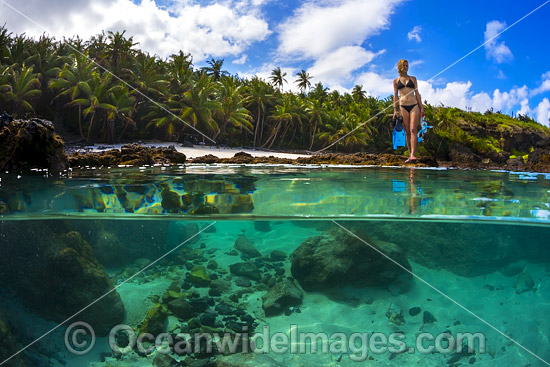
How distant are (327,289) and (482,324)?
2.21 meters

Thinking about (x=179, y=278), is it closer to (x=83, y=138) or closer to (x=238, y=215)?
(x=238, y=215)

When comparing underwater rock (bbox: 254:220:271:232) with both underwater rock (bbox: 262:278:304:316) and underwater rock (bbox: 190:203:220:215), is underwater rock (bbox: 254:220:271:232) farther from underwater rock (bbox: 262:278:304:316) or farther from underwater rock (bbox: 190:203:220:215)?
underwater rock (bbox: 262:278:304:316)

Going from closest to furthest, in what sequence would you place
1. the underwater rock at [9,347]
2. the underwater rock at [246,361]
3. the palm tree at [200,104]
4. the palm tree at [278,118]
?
1. the underwater rock at [246,361]
2. the underwater rock at [9,347]
3. the palm tree at [200,104]
4. the palm tree at [278,118]

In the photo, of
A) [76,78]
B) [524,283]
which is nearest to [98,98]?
[76,78]

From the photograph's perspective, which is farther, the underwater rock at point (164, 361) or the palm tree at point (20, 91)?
the palm tree at point (20, 91)

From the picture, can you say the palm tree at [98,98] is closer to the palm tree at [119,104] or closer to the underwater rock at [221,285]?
the palm tree at [119,104]

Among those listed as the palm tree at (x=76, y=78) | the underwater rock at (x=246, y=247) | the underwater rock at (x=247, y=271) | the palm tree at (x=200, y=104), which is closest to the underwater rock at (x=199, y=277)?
the underwater rock at (x=247, y=271)

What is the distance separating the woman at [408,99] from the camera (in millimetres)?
10859

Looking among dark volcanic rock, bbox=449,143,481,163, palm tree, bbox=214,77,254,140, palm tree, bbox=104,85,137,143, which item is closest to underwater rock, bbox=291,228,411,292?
palm tree, bbox=104,85,137,143

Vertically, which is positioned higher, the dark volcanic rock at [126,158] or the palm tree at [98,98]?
the palm tree at [98,98]

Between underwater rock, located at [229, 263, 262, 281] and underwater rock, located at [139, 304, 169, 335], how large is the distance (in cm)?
124

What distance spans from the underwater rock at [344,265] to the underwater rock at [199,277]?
132cm

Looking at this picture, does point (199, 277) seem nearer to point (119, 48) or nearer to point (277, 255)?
point (277, 255)

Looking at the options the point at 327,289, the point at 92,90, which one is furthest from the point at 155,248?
the point at 92,90
